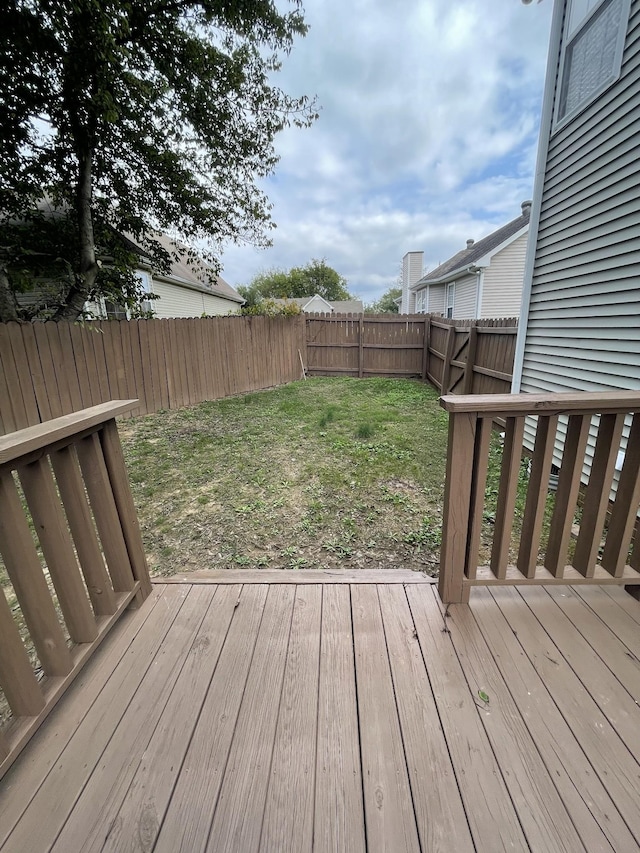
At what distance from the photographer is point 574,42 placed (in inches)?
120

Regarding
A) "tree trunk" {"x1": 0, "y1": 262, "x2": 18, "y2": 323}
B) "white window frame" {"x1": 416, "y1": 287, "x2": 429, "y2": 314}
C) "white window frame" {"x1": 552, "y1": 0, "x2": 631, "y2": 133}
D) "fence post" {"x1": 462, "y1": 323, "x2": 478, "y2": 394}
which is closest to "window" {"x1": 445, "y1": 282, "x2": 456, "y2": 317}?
"white window frame" {"x1": 416, "y1": 287, "x2": 429, "y2": 314}

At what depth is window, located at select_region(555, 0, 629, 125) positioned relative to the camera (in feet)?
8.21

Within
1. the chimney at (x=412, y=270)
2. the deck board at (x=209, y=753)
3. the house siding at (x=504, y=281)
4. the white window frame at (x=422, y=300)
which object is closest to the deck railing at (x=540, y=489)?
the deck board at (x=209, y=753)

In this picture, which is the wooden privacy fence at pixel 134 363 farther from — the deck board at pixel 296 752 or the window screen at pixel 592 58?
the window screen at pixel 592 58

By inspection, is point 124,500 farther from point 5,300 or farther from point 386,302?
point 386,302

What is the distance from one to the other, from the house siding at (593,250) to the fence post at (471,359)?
1693 millimetres

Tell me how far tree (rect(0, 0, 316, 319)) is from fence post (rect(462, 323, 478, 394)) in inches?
193

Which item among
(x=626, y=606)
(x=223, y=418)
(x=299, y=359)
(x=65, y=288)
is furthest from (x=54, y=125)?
(x=626, y=606)

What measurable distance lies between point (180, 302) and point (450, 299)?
10449 millimetres

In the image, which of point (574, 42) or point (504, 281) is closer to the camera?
point (574, 42)

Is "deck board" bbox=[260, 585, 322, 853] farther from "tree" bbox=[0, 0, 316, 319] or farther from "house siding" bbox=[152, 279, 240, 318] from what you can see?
"house siding" bbox=[152, 279, 240, 318]

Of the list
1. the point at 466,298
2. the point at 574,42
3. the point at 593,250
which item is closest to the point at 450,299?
the point at 466,298

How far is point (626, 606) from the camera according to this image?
1579 mm

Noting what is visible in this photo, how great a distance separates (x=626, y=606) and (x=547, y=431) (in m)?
0.93
